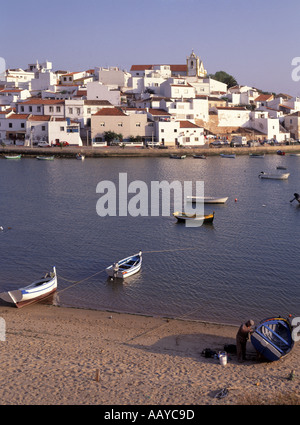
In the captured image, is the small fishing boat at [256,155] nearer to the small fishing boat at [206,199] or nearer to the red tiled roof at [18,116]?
the red tiled roof at [18,116]

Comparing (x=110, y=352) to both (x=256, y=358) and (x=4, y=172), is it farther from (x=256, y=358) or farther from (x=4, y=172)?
(x=4, y=172)

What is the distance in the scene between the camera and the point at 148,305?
12203 millimetres

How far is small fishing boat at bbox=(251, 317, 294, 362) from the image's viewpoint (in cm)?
886

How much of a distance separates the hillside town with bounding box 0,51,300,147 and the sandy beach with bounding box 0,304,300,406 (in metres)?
41.2

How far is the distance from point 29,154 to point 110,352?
42.3m

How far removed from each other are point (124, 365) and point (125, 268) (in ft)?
18.7

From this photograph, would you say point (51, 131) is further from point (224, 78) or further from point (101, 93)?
point (224, 78)

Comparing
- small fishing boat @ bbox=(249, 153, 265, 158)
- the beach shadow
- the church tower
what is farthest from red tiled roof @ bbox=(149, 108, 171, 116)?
the beach shadow

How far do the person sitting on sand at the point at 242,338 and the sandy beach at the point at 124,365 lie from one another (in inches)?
5.9

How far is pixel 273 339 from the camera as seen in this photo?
9250 millimetres

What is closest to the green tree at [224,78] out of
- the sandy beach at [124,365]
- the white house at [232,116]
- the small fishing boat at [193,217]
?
the white house at [232,116]

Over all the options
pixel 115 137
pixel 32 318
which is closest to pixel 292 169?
pixel 115 137

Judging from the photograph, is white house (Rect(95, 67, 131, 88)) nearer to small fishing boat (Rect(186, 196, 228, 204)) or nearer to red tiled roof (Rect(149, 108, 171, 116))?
red tiled roof (Rect(149, 108, 171, 116))

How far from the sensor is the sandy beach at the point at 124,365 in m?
7.47
